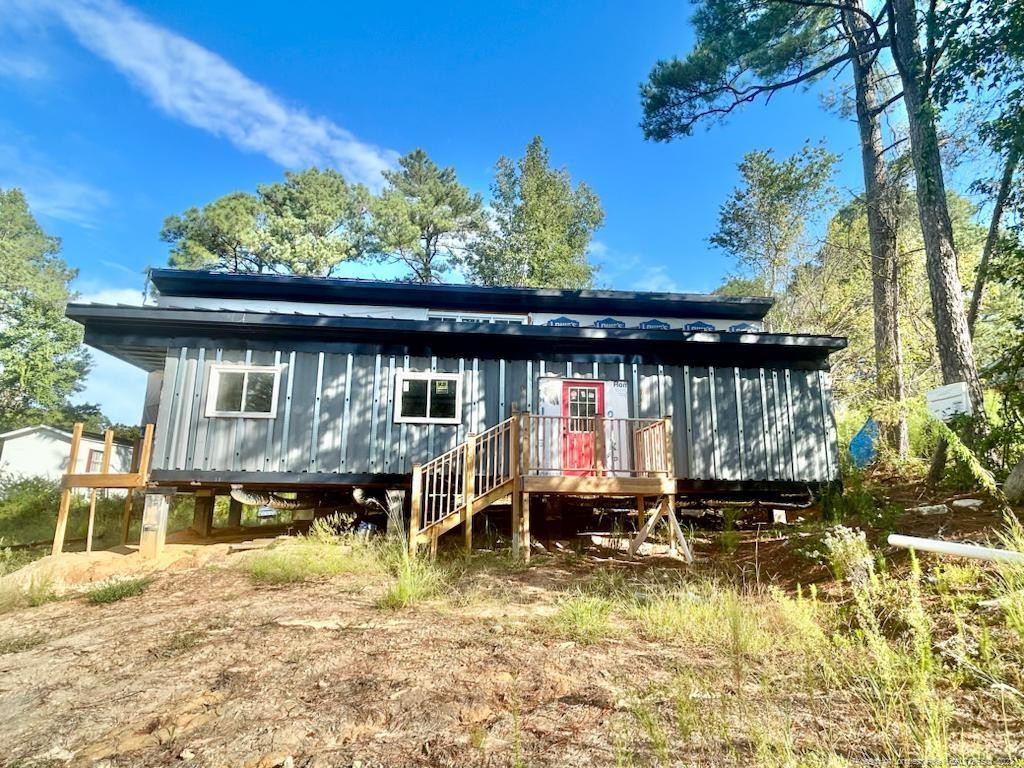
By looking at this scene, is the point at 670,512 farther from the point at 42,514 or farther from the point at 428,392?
the point at 42,514

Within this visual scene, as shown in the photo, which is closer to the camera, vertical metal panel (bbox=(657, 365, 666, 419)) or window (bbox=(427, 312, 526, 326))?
vertical metal panel (bbox=(657, 365, 666, 419))

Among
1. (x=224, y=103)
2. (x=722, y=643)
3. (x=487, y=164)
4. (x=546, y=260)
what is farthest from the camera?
(x=487, y=164)

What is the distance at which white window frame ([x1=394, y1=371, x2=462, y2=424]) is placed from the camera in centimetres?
942

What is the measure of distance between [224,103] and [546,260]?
15196mm

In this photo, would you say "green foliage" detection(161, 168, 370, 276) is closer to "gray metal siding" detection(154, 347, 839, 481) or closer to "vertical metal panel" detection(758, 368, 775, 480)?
"gray metal siding" detection(154, 347, 839, 481)

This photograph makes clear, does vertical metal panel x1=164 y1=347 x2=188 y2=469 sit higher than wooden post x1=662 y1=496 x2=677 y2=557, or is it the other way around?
vertical metal panel x1=164 y1=347 x2=188 y2=469

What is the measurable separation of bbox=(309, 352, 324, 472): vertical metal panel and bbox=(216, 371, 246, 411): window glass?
1311mm

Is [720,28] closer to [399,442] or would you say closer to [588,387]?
[588,387]

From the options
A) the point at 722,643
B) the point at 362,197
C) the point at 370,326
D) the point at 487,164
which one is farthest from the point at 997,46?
the point at 362,197

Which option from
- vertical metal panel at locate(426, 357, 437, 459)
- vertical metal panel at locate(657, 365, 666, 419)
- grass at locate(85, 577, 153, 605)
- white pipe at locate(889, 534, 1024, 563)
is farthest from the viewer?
vertical metal panel at locate(657, 365, 666, 419)

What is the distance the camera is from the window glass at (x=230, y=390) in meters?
9.16

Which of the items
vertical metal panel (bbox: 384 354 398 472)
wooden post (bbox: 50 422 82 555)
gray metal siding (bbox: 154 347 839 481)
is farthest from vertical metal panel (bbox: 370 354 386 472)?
wooden post (bbox: 50 422 82 555)

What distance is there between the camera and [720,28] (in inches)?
488

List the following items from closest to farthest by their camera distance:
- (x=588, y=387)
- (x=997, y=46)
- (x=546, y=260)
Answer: (x=997, y=46), (x=588, y=387), (x=546, y=260)
